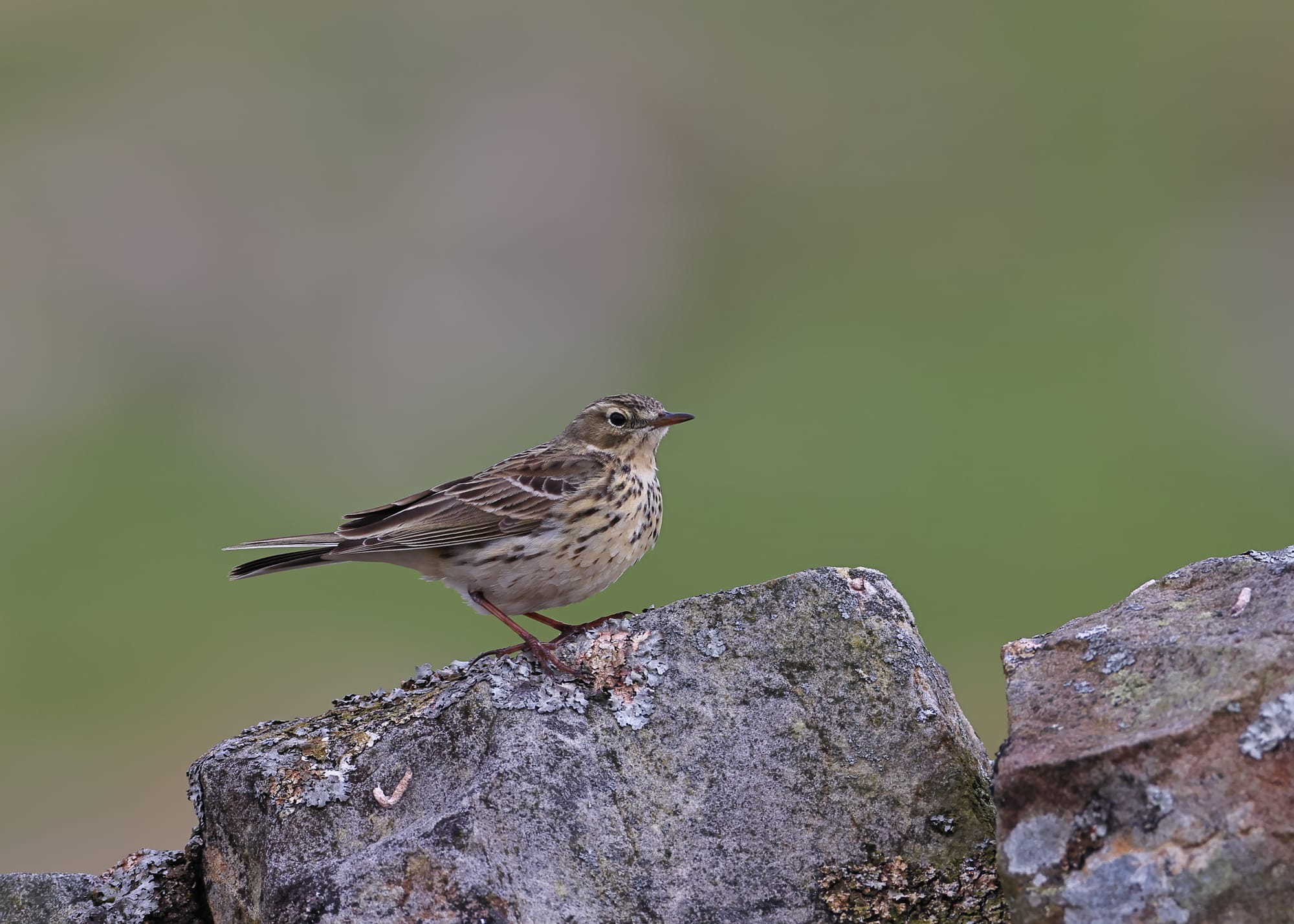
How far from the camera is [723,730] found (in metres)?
4.24

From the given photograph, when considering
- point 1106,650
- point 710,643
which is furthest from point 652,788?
point 1106,650

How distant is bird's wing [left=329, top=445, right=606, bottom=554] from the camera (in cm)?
634

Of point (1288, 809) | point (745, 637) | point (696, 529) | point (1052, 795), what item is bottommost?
point (1288, 809)

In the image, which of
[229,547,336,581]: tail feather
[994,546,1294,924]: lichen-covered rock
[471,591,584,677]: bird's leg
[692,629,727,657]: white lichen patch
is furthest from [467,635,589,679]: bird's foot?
[229,547,336,581]: tail feather

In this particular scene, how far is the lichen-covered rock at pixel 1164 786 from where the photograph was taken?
307 centimetres

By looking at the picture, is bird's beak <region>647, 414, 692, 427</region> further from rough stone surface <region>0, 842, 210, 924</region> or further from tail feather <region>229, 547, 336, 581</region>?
rough stone surface <region>0, 842, 210, 924</region>

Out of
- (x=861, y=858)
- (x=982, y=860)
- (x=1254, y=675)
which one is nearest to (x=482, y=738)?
(x=861, y=858)

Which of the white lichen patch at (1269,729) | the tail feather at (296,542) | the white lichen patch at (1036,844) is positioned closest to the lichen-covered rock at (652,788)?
the white lichen patch at (1036,844)

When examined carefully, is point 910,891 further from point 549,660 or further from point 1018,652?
point 549,660

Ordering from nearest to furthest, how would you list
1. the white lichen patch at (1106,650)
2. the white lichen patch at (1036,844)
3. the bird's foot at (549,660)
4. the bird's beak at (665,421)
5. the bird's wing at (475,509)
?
1. the white lichen patch at (1036,844)
2. the white lichen patch at (1106,650)
3. the bird's foot at (549,660)
4. the bird's wing at (475,509)
5. the bird's beak at (665,421)

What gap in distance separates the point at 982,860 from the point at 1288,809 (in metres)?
1.05

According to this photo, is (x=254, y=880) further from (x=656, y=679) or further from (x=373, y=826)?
(x=656, y=679)

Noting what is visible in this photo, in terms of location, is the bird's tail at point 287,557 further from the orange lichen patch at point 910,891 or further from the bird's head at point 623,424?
the orange lichen patch at point 910,891

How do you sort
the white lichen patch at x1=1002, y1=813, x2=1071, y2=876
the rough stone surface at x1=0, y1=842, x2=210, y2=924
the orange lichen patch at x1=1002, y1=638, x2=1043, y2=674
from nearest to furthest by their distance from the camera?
the white lichen patch at x1=1002, y1=813, x2=1071, y2=876, the orange lichen patch at x1=1002, y1=638, x2=1043, y2=674, the rough stone surface at x1=0, y1=842, x2=210, y2=924
